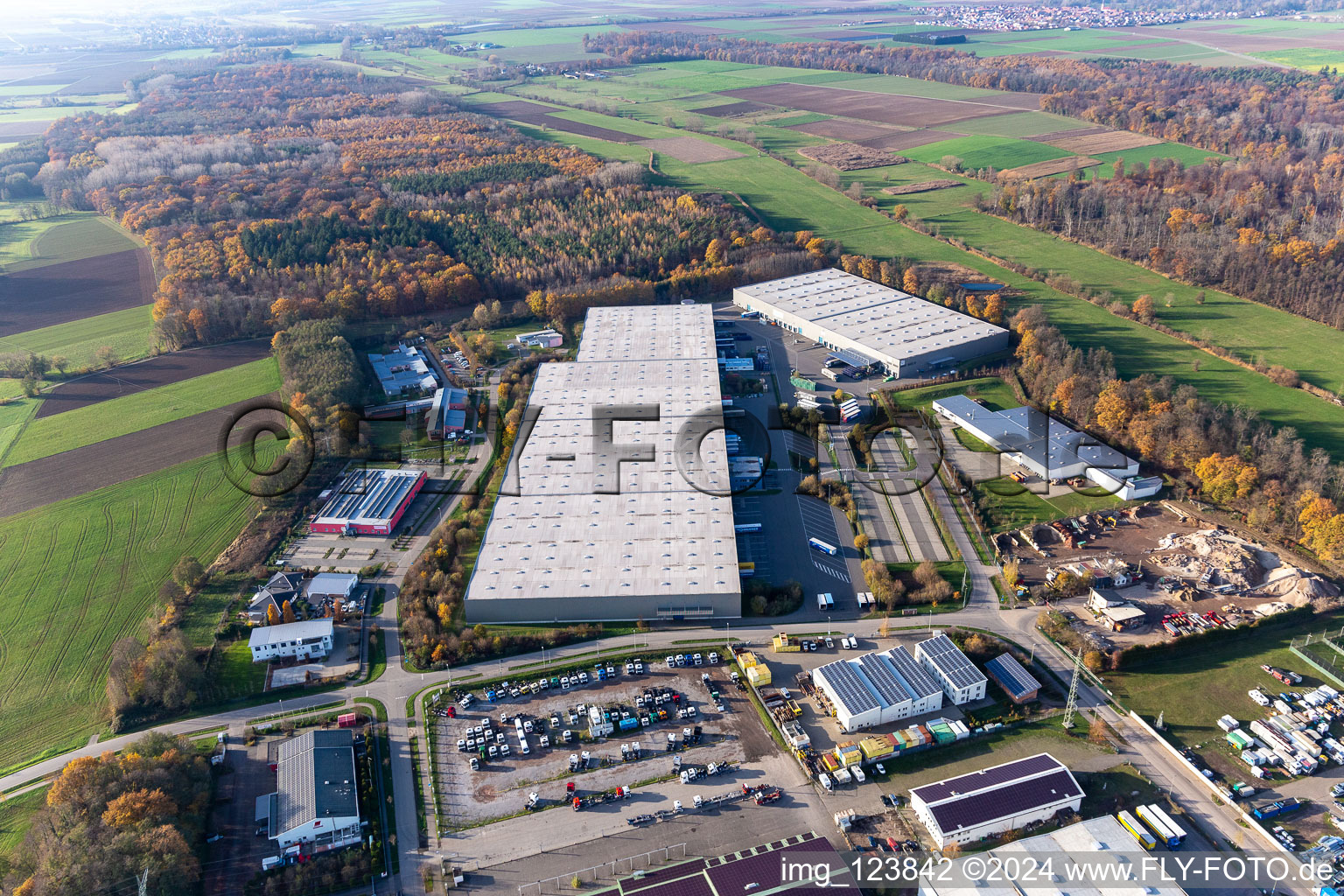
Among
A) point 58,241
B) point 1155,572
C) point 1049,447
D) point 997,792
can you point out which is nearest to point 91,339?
point 58,241

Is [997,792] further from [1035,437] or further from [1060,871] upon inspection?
[1035,437]

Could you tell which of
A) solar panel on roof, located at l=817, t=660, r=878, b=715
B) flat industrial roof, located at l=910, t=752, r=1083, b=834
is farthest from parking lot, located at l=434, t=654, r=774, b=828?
flat industrial roof, located at l=910, t=752, r=1083, b=834

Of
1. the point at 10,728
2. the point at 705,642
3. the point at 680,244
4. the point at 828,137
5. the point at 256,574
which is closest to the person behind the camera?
the point at 10,728

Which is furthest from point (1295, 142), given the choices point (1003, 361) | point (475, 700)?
point (475, 700)

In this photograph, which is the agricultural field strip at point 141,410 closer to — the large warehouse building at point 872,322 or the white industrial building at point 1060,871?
the large warehouse building at point 872,322

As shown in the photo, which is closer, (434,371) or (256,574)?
(256,574)

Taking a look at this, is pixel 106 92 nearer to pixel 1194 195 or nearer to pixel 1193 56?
pixel 1194 195

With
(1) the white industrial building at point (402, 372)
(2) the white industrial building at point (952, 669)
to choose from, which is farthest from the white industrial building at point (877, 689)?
(1) the white industrial building at point (402, 372)

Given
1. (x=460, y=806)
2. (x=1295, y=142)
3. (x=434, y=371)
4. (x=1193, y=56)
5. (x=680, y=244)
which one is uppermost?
(x=1193, y=56)
